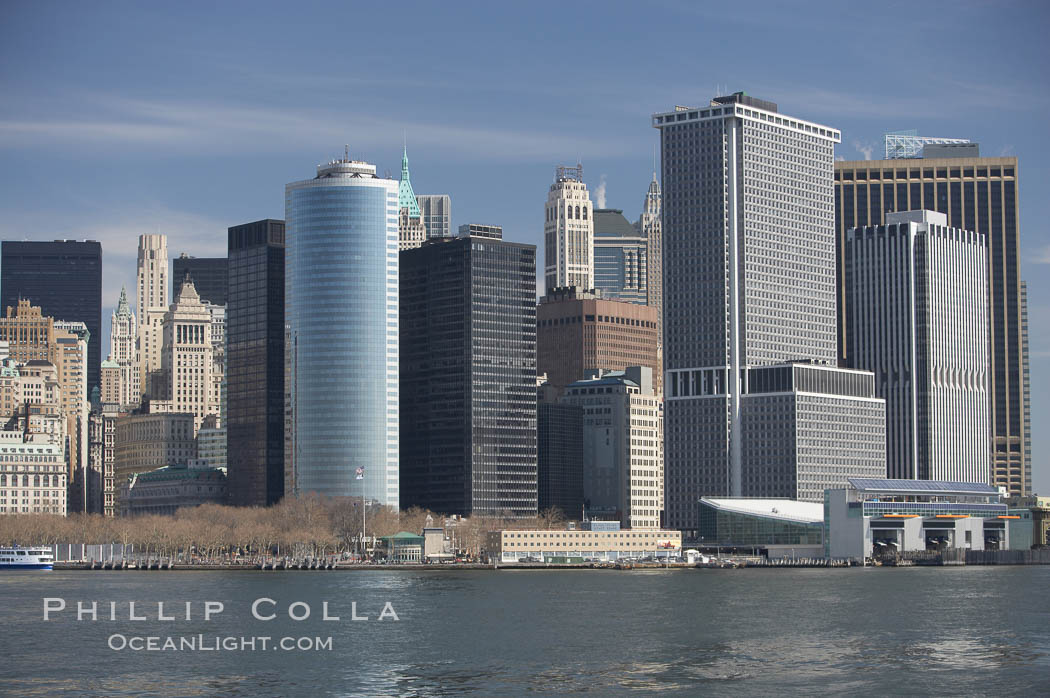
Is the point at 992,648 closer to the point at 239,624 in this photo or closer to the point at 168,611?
the point at 239,624

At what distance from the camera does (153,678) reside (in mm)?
127375

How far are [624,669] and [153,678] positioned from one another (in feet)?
111

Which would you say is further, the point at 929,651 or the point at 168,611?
the point at 168,611

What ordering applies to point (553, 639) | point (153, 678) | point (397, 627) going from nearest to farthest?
1. point (153, 678)
2. point (553, 639)
3. point (397, 627)

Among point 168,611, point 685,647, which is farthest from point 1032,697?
point 168,611

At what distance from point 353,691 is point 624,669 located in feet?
72.1

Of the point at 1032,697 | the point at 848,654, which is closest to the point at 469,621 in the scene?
the point at 848,654

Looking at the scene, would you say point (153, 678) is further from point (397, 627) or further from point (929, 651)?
point (929, 651)

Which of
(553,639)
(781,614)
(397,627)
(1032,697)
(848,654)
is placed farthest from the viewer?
(781,614)

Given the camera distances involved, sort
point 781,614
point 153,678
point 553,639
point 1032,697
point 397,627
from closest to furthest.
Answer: point 1032,697 → point 153,678 → point 553,639 → point 397,627 → point 781,614

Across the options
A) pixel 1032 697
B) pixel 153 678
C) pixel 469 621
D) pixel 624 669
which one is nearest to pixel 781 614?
pixel 469 621

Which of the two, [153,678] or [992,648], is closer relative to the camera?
[153,678]

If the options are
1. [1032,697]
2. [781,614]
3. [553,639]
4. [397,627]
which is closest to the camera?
[1032,697]

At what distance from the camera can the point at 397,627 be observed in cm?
16738
